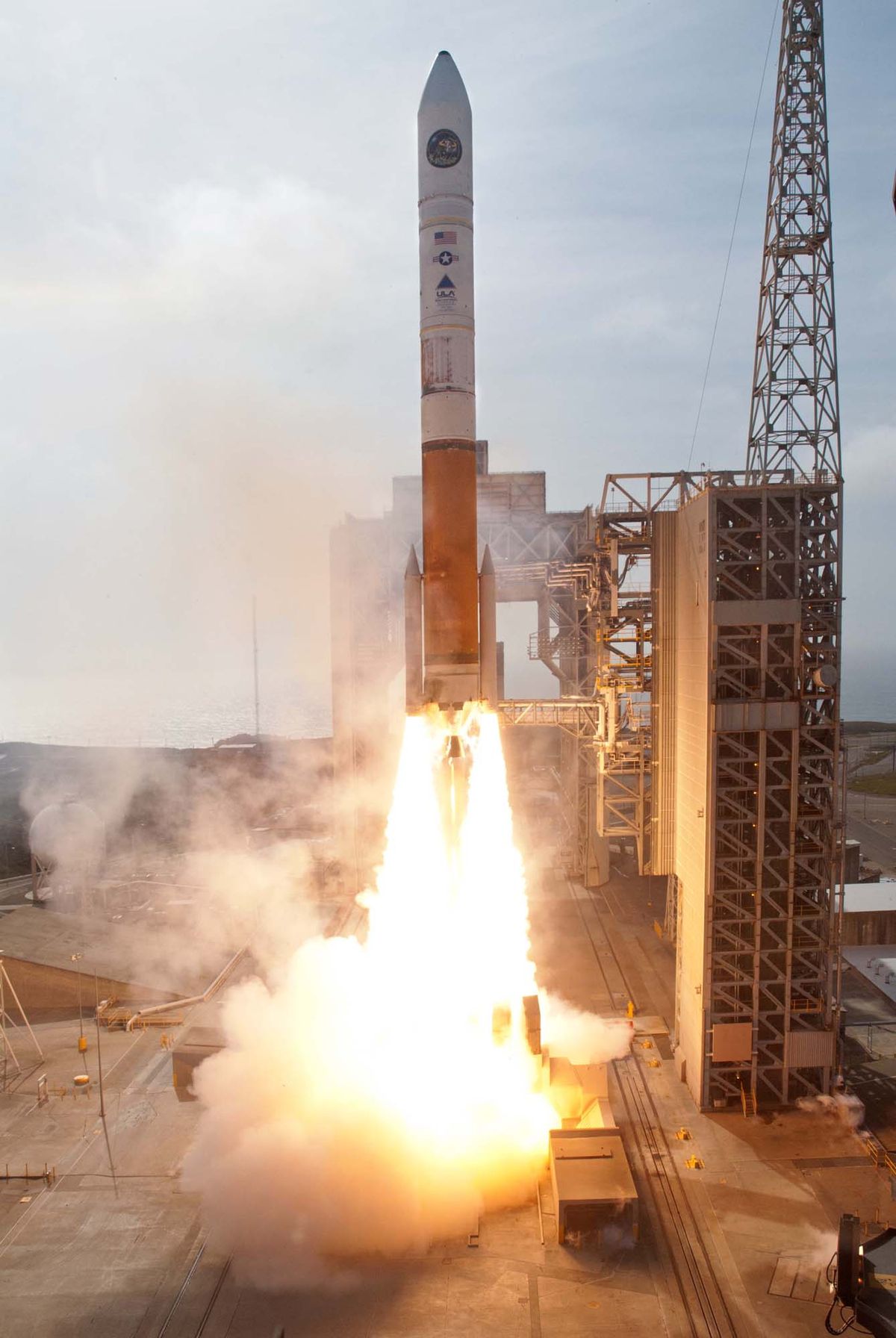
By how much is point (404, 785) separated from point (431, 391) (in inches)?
484

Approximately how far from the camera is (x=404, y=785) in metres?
28.8

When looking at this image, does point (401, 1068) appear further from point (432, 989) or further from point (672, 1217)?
point (672, 1217)

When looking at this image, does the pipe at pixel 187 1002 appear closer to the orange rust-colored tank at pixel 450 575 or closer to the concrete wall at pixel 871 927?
the orange rust-colored tank at pixel 450 575

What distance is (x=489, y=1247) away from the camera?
73.6 feet

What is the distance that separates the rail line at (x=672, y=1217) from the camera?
20.2 meters

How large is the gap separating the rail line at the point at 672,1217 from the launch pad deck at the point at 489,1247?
0.05 meters

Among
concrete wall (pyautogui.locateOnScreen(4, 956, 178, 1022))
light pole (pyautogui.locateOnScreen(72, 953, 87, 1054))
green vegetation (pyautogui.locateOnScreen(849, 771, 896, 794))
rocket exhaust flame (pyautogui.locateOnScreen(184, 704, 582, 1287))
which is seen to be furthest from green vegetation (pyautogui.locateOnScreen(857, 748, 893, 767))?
light pole (pyautogui.locateOnScreen(72, 953, 87, 1054))

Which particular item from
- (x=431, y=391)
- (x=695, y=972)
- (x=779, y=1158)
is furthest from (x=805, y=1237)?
(x=431, y=391)

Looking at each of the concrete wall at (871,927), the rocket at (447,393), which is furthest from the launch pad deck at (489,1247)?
the concrete wall at (871,927)

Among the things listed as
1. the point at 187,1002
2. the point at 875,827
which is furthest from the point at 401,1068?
the point at 875,827

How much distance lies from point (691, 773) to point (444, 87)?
2306 centimetres

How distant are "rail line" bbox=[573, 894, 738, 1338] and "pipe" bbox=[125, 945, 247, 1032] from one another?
57.2 feet

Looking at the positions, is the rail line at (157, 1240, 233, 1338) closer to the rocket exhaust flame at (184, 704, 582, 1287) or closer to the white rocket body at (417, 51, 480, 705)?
the rocket exhaust flame at (184, 704, 582, 1287)

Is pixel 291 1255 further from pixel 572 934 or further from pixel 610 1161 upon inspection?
pixel 572 934
